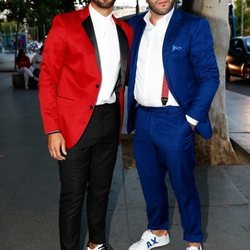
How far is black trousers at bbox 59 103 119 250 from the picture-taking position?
9.55ft

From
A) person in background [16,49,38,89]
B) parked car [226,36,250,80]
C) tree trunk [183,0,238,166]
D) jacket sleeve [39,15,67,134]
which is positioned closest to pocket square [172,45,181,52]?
jacket sleeve [39,15,67,134]

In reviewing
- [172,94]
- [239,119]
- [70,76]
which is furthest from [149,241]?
[239,119]

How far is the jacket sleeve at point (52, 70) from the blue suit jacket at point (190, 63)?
2.24ft

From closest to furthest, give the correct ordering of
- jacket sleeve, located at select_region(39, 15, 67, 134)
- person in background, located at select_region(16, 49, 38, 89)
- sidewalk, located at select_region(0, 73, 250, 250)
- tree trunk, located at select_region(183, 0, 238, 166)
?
1. jacket sleeve, located at select_region(39, 15, 67, 134)
2. sidewalk, located at select_region(0, 73, 250, 250)
3. tree trunk, located at select_region(183, 0, 238, 166)
4. person in background, located at select_region(16, 49, 38, 89)

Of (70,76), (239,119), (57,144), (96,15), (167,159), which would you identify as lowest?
(239,119)

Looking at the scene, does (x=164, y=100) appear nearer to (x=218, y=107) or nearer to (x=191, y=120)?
(x=191, y=120)

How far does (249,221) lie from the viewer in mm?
3861

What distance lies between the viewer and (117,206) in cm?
424

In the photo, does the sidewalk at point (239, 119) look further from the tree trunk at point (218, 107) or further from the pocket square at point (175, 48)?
the pocket square at point (175, 48)

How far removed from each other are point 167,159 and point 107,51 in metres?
0.87

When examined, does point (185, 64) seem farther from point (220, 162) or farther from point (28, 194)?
point (220, 162)

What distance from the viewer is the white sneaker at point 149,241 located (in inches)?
135

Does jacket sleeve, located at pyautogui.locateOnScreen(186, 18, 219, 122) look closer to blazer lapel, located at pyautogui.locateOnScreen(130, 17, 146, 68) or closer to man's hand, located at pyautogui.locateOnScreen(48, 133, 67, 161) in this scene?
blazer lapel, located at pyautogui.locateOnScreen(130, 17, 146, 68)

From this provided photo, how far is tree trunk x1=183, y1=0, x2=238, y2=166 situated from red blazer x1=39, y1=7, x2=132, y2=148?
2.89 m
